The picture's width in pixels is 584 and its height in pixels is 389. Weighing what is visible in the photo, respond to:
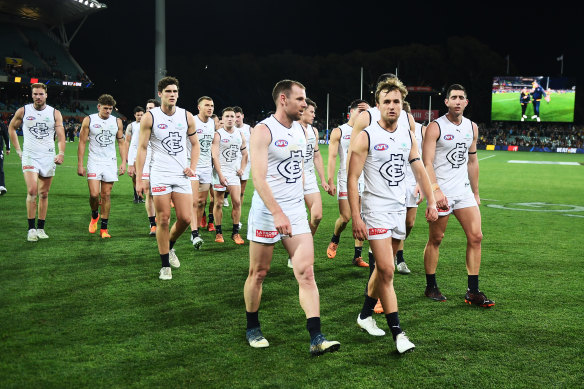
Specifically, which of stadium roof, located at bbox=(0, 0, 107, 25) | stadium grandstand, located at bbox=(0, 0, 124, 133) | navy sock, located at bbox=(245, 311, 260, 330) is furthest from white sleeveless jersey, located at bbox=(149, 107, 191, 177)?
stadium roof, located at bbox=(0, 0, 107, 25)

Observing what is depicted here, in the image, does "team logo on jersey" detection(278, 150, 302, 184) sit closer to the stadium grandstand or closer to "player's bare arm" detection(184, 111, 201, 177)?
"player's bare arm" detection(184, 111, 201, 177)

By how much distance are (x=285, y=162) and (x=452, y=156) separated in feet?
7.59

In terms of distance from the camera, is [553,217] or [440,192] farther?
[553,217]

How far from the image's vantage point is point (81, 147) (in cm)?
944

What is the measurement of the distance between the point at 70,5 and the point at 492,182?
1960 inches

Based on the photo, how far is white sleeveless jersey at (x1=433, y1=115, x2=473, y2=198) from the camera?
6004mm

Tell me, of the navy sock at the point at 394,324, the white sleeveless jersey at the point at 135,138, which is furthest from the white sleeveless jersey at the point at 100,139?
the navy sock at the point at 394,324

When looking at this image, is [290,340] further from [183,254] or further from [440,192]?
[183,254]

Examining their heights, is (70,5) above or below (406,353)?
above

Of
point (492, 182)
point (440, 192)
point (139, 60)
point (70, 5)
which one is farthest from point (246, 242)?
point (139, 60)

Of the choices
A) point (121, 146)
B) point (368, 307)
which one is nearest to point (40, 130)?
point (121, 146)

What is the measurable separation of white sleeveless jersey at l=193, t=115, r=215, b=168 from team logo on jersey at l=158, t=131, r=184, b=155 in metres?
2.33

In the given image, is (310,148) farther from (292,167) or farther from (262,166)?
(262,166)

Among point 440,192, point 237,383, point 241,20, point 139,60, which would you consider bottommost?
point 237,383
